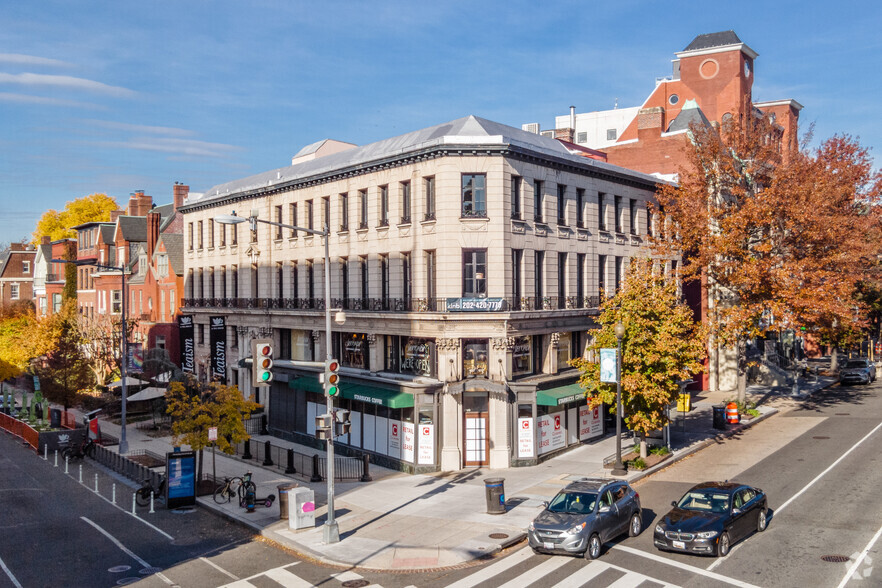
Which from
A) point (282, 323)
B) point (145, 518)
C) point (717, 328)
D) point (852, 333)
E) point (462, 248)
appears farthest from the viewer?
point (852, 333)

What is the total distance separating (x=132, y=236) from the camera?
6838cm

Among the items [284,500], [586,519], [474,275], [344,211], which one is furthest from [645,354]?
[344,211]

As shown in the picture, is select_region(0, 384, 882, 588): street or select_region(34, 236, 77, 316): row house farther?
select_region(34, 236, 77, 316): row house

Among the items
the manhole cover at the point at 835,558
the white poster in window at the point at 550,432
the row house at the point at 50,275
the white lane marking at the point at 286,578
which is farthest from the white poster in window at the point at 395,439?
the row house at the point at 50,275

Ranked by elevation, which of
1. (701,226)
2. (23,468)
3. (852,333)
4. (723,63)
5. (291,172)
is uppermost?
(723,63)

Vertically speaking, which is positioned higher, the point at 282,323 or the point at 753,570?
the point at 282,323

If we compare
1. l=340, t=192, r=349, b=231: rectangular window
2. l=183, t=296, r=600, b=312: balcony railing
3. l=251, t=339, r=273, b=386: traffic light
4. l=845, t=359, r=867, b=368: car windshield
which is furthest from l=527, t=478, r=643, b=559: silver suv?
l=845, t=359, r=867, b=368: car windshield

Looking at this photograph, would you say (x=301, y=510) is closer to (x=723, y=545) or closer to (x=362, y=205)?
(x=723, y=545)

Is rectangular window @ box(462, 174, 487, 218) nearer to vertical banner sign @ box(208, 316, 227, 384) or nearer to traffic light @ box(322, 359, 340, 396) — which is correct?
traffic light @ box(322, 359, 340, 396)

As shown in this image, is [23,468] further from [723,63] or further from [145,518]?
[723,63]

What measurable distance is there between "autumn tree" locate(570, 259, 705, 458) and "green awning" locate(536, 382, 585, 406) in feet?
4.88

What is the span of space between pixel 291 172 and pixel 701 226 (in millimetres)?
24135

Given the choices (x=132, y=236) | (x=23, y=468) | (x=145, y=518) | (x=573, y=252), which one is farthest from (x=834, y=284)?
(x=132, y=236)

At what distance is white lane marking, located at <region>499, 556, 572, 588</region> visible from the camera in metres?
18.2
